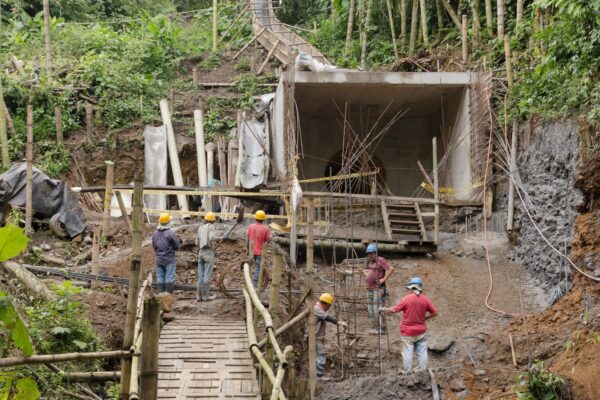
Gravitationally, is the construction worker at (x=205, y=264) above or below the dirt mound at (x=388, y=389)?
above

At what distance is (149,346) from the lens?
555 cm

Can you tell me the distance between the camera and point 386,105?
19.0m

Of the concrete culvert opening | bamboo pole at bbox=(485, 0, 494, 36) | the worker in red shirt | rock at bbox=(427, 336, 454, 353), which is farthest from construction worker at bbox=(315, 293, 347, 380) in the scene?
bamboo pole at bbox=(485, 0, 494, 36)

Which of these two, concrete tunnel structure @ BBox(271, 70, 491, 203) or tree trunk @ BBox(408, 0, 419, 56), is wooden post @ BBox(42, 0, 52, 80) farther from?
tree trunk @ BBox(408, 0, 419, 56)

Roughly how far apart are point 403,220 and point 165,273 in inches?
235

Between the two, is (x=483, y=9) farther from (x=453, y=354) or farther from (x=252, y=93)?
(x=453, y=354)

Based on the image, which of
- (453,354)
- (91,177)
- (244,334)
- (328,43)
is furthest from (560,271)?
(328,43)

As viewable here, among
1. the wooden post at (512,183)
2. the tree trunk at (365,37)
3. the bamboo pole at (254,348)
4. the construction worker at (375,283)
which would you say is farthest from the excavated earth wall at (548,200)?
the tree trunk at (365,37)

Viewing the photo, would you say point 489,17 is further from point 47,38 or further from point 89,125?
point 47,38

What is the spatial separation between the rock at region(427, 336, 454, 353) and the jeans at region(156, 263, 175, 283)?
3.76 m

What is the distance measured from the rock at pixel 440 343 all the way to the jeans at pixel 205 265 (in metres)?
3.28

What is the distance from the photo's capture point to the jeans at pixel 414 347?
34.4ft

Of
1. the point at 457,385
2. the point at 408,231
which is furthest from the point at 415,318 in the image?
the point at 408,231

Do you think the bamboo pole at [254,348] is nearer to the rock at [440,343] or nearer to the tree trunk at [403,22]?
the rock at [440,343]
